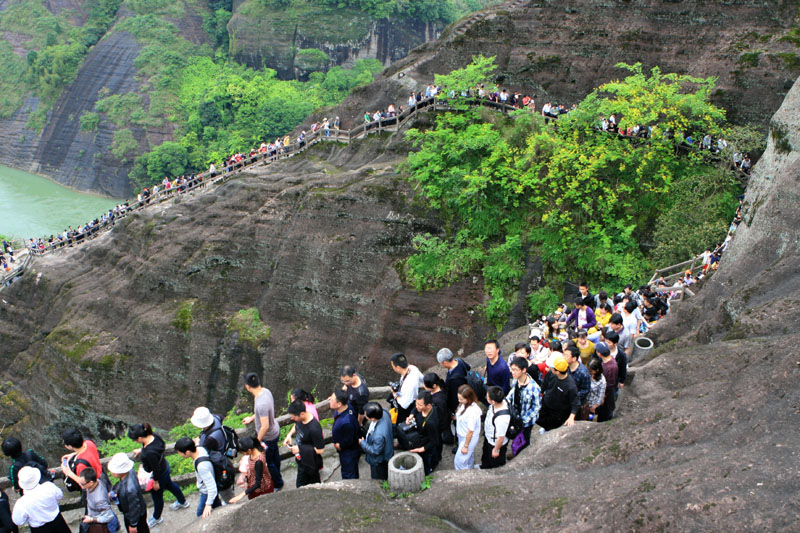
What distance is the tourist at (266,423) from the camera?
28.2 ft

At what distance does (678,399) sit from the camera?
7691 millimetres

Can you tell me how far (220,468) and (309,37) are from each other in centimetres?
6660

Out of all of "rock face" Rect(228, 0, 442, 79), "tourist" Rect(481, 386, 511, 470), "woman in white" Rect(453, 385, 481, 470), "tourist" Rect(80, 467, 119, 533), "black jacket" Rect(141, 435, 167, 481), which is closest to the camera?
"tourist" Rect(481, 386, 511, 470)

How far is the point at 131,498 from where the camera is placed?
7.76m

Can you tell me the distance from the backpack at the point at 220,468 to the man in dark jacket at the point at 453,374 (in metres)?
3.16

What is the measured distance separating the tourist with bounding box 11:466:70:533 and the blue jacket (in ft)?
13.0

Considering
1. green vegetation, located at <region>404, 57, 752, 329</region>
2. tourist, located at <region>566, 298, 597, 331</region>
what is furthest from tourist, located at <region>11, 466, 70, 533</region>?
green vegetation, located at <region>404, 57, 752, 329</region>

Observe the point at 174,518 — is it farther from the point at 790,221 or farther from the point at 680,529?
the point at 790,221

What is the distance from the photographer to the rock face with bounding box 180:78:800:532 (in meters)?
5.10

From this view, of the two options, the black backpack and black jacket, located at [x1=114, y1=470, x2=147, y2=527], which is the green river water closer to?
the black backpack

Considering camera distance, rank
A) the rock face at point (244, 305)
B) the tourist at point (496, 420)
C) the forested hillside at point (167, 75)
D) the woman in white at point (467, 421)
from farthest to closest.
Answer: the forested hillside at point (167, 75), the rock face at point (244, 305), the woman in white at point (467, 421), the tourist at point (496, 420)

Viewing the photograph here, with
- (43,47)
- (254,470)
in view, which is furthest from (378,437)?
(43,47)

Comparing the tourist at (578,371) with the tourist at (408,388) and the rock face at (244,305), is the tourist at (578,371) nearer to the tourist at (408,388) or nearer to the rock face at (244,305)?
the tourist at (408,388)

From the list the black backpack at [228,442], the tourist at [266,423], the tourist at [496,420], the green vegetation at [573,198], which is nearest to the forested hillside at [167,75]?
Result: the green vegetation at [573,198]
